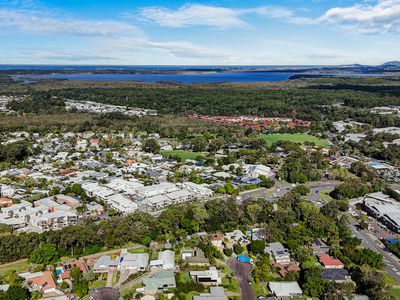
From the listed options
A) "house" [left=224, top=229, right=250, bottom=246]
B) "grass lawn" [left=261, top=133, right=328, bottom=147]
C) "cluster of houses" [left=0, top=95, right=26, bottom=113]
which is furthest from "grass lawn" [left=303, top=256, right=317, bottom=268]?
"cluster of houses" [left=0, top=95, right=26, bottom=113]

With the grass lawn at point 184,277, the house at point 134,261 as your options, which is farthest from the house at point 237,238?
the house at point 134,261

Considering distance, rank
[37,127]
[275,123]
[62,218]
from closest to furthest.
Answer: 1. [62,218]
2. [37,127]
3. [275,123]

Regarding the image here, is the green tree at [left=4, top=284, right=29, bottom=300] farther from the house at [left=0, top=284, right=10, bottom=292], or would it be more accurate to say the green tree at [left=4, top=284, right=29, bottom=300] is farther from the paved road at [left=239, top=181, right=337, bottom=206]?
the paved road at [left=239, top=181, right=337, bottom=206]

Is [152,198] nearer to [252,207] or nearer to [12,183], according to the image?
[252,207]

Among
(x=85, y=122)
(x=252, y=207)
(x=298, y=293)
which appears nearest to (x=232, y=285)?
(x=298, y=293)

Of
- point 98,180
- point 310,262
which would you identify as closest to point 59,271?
point 310,262

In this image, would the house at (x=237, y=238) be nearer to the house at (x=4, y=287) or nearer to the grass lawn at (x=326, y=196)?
the grass lawn at (x=326, y=196)

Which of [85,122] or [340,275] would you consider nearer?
[340,275]
